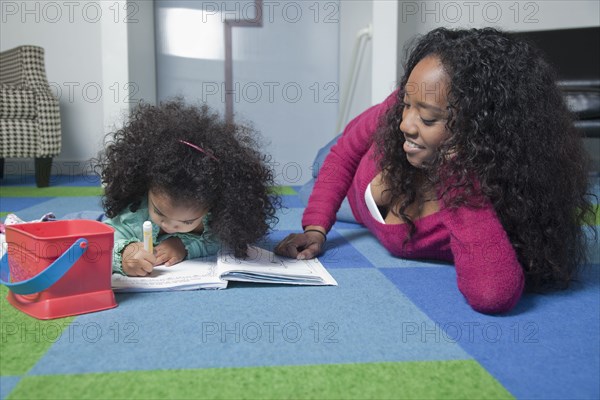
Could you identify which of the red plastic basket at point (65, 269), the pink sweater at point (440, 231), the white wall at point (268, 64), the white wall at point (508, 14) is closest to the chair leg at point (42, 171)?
the white wall at point (268, 64)

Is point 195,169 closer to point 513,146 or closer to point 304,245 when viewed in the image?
point 304,245

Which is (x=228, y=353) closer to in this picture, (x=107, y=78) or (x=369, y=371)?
(x=369, y=371)

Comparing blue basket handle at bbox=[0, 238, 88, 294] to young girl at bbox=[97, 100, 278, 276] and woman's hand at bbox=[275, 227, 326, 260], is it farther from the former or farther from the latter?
woman's hand at bbox=[275, 227, 326, 260]

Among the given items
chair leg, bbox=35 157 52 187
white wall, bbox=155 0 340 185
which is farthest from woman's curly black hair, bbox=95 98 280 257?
white wall, bbox=155 0 340 185

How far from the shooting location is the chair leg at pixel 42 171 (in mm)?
2521

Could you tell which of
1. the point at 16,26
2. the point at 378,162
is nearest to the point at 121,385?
the point at 378,162

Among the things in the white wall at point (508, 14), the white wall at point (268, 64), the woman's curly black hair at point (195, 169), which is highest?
the white wall at point (508, 14)

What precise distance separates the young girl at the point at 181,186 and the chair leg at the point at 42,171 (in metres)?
1.48

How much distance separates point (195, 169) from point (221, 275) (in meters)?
0.20

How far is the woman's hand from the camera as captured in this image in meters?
1.25

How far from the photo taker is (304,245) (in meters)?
1.29

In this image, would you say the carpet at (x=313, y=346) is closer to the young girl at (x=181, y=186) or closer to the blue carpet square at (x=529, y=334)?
the blue carpet square at (x=529, y=334)

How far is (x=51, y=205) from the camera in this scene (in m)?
2.04

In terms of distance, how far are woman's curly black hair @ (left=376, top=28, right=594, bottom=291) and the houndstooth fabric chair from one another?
198 cm
